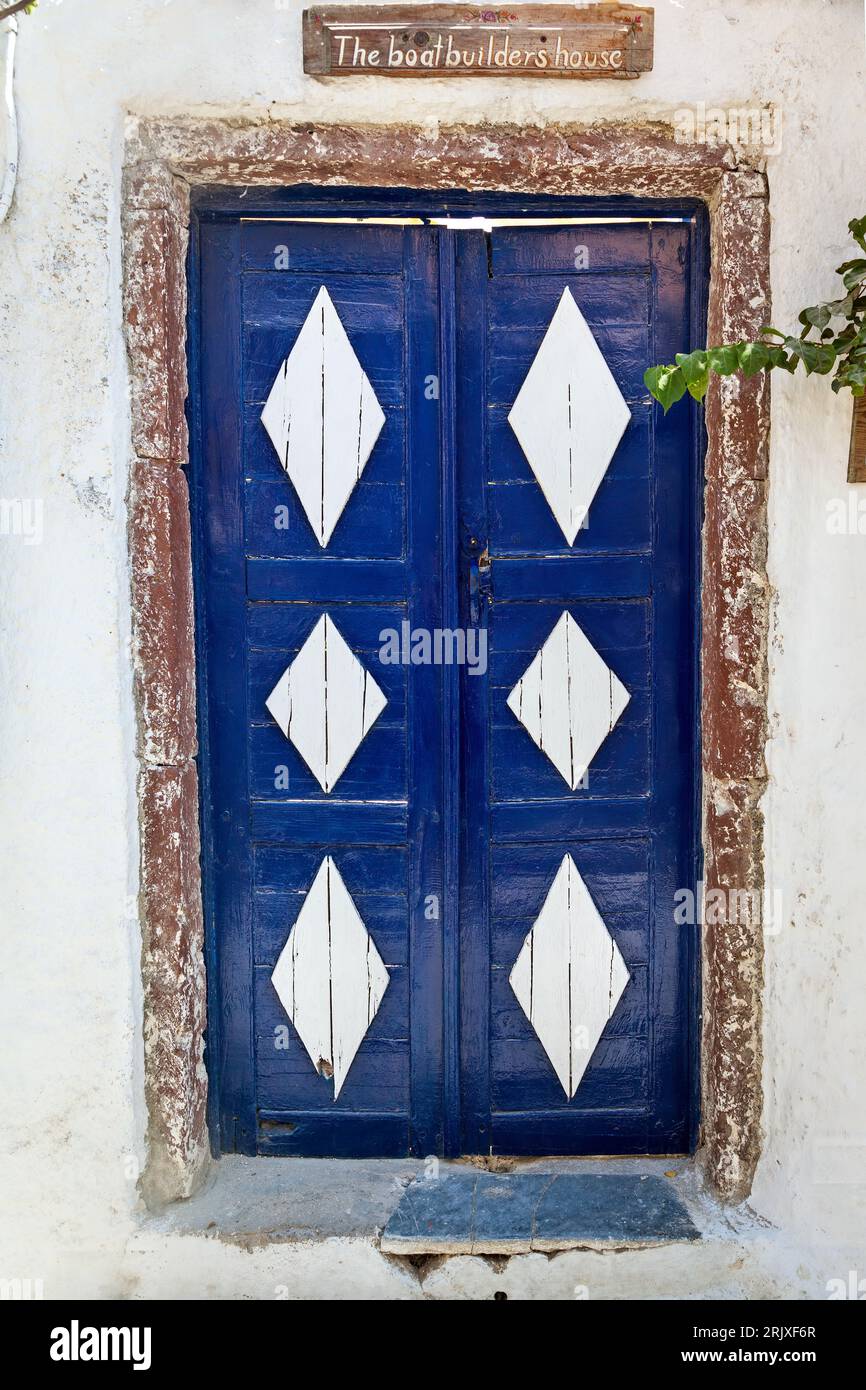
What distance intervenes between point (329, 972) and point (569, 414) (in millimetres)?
1630

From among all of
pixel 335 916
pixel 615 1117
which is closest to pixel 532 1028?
pixel 615 1117

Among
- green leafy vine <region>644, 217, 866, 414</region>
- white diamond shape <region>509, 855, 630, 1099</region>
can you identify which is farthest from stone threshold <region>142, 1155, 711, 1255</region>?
green leafy vine <region>644, 217, 866, 414</region>

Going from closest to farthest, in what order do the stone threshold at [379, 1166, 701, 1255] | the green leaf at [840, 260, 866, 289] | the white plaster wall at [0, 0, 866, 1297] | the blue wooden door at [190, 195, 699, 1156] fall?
the green leaf at [840, 260, 866, 289] → the white plaster wall at [0, 0, 866, 1297] → the stone threshold at [379, 1166, 701, 1255] → the blue wooden door at [190, 195, 699, 1156]

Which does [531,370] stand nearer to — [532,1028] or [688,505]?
[688,505]

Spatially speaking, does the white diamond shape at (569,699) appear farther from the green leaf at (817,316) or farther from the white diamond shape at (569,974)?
the green leaf at (817,316)

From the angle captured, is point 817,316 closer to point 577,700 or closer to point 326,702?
point 577,700

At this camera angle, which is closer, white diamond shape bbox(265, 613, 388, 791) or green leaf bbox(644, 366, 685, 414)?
green leaf bbox(644, 366, 685, 414)

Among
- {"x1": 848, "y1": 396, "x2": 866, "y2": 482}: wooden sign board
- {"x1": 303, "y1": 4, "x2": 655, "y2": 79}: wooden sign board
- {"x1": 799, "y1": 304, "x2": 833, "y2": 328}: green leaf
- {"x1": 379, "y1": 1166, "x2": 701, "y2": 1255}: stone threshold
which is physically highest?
{"x1": 303, "y1": 4, "x2": 655, "y2": 79}: wooden sign board

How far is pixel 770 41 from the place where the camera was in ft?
8.41

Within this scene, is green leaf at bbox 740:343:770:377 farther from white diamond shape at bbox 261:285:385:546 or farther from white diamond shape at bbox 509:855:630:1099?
white diamond shape at bbox 509:855:630:1099

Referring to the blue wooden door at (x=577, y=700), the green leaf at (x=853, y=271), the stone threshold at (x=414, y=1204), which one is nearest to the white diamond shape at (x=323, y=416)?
the blue wooden door at (x=577, y=700)

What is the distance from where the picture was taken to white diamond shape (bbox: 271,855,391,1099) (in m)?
2.94

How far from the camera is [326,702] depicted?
290cm

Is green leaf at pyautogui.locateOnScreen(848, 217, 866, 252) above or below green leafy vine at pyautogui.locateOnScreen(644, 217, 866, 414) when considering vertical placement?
above
